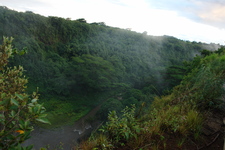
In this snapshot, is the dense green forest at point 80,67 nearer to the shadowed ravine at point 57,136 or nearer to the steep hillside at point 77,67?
the steep hillside at point 77,67

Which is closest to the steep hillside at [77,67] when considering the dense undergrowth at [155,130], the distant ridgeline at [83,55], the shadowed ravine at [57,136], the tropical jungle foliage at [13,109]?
the distant ridgeline at [83,55]

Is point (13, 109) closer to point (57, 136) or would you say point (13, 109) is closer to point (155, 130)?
point (155, 130)

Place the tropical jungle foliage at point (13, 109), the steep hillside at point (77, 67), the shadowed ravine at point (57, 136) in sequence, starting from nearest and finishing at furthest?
1. the tropical jungle foliage at point (13, 109)
2. the shadowed ravine at point (57, 136)
3. the steep hillside at point (77, 67)

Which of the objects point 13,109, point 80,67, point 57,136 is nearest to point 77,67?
point 80,67

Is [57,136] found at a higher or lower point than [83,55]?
lower

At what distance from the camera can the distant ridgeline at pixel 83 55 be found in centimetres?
1536

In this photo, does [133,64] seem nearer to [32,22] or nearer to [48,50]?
[48,50]

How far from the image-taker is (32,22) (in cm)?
1945

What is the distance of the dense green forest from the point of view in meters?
12.5

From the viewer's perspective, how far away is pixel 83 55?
17.0 meters

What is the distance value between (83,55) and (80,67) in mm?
1915

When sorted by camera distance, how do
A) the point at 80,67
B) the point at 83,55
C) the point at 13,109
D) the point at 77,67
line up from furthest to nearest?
1. the point at 83,55
2. the point at 77,67
3. the point at 80,67
4. the point at 13,109

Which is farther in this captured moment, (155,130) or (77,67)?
(77,67)

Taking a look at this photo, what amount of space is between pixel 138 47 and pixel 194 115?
87.2 feet
